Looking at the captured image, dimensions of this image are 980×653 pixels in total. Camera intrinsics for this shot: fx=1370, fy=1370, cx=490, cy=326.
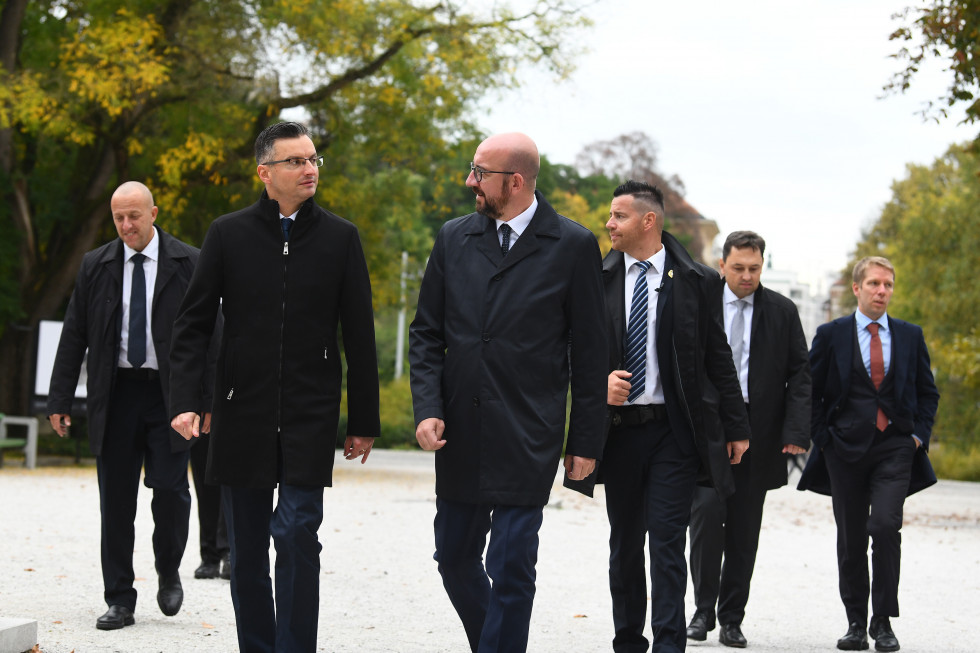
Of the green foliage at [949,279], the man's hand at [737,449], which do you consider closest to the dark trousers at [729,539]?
the man's hand at [737,449]

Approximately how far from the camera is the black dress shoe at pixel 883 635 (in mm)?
7734

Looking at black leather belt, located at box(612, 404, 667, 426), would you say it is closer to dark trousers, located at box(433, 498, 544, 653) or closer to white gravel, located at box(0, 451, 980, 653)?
dark trousers, located at box(433, 498, 544, 653)

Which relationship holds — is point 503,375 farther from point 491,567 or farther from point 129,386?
point 129,386

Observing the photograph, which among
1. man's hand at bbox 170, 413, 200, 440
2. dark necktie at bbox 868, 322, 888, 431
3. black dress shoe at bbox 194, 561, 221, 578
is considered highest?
dark necktie at bbox 868, 322, 888, 431

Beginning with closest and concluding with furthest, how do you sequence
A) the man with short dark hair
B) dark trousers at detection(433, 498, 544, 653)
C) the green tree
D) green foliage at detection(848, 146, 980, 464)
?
dark trousers at detection(433, 498, 544, 653)
the man with short dark hair
the green tree
green foliage at detection(848, 146, 980, 464)

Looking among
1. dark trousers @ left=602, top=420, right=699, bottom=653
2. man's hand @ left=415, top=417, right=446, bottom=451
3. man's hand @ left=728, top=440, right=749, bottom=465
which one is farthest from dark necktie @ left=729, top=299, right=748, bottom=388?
→ man's hand @ left=415, top=417, right=446, bottom=451

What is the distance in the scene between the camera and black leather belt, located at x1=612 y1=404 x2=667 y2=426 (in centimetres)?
636

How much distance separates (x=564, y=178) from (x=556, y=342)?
71179 millimetres

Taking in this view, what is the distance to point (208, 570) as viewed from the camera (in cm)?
943

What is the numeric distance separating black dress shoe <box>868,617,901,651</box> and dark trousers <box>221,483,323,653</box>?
150 inches

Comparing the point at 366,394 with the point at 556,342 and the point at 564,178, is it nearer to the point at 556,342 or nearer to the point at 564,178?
the point at 556,342

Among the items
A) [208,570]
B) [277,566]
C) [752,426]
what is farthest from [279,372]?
[208,570]

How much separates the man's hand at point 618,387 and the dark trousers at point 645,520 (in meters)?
0.23

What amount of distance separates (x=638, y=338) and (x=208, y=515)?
3987 millimetres
